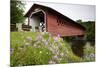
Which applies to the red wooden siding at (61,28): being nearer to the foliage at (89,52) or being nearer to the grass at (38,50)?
the grass at (38,50)

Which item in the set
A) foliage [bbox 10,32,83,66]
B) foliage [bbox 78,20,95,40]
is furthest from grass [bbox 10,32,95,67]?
foliage [bbox 78,20,95,40]

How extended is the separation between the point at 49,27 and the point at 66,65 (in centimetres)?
56

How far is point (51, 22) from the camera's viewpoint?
115 inches

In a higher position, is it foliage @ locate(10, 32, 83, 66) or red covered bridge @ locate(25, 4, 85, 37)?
red covered bridge @ locate(25, 4, 85, 37)

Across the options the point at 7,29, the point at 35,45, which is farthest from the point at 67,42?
the point at 7,29

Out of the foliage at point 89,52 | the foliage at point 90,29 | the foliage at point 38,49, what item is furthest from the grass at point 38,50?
the foliage at point 90,29

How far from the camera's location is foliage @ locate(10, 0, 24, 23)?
2.67m

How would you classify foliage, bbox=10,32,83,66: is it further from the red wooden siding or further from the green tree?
the green tree

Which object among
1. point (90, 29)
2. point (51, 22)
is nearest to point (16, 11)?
point (51, 22)

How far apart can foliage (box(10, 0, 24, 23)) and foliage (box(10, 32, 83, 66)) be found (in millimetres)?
166

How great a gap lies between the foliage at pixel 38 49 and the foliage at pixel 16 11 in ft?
0.54

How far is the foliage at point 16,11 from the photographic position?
2.67 metres

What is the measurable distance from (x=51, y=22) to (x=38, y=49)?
1.29 ft

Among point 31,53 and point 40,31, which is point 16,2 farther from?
point 31,53
